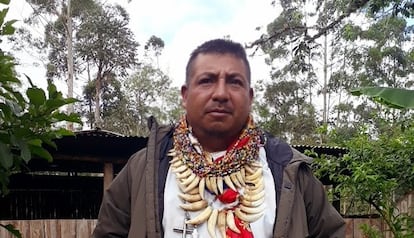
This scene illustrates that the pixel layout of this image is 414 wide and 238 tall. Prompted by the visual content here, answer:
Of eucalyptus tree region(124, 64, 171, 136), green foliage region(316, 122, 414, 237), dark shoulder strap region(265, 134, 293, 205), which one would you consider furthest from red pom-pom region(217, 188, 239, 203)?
eucalyptus tree region(124, 64, 171, 136)

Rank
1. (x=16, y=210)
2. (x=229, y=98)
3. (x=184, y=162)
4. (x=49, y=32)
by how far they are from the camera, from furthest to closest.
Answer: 1. (x=49, y=32)
2. (x=16, y=210)
3. (x=184, y=162)
4. (x=229, y=98)

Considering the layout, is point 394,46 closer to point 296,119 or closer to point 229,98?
point 296,119

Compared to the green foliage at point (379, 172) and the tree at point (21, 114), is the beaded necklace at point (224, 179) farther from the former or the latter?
the green foliage at point (379, 172)

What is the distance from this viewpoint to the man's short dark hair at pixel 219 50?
1.71m

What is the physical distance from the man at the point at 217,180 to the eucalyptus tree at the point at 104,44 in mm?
17120

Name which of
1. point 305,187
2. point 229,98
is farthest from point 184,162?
point 305,187

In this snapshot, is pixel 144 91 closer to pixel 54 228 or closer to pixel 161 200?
pixel 54 228

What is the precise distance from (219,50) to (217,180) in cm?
38

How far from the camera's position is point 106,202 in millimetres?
1704

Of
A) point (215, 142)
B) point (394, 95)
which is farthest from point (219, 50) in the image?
point (394, 95)

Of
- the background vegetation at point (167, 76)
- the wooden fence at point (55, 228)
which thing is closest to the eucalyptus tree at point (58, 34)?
the background vegetation at point (167, 76)

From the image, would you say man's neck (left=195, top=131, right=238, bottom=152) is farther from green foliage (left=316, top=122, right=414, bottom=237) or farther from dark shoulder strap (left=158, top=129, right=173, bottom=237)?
green foliage (left=316, top=122, right=414, bottom=237)

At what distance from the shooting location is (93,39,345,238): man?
5.30 ft

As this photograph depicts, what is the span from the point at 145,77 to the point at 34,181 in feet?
40.5
